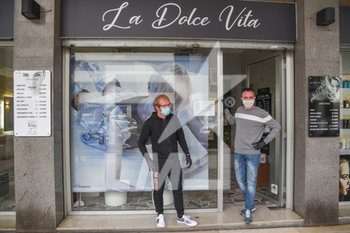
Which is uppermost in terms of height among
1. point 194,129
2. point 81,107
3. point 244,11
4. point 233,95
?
point 244,11

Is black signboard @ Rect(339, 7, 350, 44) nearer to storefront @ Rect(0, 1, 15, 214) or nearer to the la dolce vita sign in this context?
the la dolce vita sign

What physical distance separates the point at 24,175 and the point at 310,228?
14.0 ft

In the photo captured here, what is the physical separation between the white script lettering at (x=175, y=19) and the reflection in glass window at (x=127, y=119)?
0.63m

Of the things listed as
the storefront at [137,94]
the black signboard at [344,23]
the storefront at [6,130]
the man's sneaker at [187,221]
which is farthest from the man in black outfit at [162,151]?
the black signboard at [344,23]

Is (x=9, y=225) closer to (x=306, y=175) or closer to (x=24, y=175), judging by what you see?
(x=24, y=175)

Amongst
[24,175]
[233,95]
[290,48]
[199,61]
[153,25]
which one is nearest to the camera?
[24,175]

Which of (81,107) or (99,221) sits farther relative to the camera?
(81,107)

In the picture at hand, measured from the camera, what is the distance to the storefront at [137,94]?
3.32 meters

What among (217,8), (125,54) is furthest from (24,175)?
(217,8)

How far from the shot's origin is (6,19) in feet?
11.3

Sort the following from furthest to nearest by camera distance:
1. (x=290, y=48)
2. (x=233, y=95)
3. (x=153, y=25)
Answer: (x=233, y=95) < (x=290, y=48) < (x=153, y=25)

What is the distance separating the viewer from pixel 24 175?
3309mm

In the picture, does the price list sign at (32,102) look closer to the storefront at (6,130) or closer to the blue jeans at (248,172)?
the storefront at (6,130)

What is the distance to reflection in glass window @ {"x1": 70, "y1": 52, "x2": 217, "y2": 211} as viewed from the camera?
396 cm
